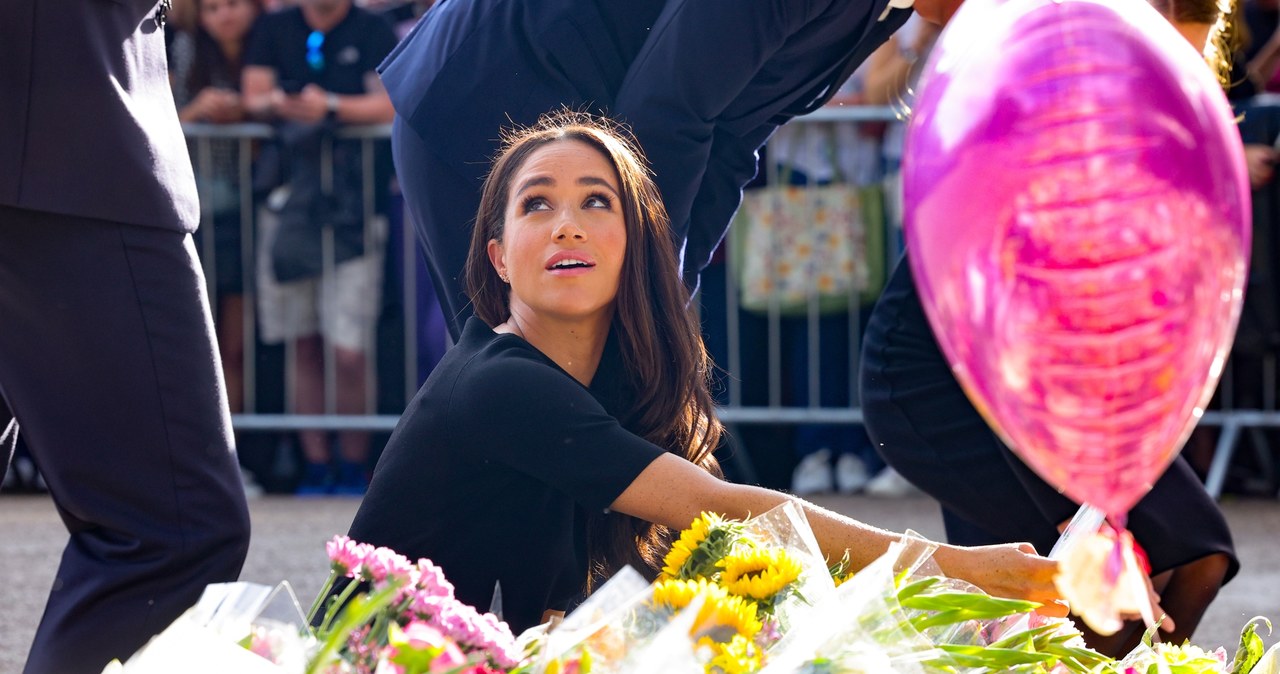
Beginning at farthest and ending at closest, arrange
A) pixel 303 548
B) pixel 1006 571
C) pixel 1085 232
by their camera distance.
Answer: pixel 303 548 < pixel 1006 571 < pixel 1085 232

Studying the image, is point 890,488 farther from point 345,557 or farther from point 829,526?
point 345,557

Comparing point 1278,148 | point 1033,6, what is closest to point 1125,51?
point 1033,6

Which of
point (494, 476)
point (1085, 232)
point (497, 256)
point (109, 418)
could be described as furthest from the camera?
point (497, 256)

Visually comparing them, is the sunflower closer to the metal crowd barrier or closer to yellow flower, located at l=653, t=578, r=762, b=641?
yellow flower, located at l=653, t=578, r=762, b=641

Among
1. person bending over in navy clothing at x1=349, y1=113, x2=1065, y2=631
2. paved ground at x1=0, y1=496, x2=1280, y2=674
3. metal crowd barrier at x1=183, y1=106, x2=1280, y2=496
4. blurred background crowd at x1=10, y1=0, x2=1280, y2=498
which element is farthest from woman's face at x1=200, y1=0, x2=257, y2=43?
person bending over in navy clothing at x1=349, y1=113, x2=1065, y2=631

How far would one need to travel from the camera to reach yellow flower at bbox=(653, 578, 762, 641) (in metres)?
1.44

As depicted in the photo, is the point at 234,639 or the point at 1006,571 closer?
the point at 234,639

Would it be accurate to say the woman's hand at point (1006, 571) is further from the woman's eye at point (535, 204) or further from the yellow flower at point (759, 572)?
the woman's eye at point (535, 204)

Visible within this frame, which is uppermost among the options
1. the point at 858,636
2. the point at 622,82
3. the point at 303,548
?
the point at 622,82

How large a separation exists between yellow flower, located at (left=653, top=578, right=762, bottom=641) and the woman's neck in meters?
1.11

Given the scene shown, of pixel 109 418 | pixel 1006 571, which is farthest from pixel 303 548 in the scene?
pixel 1006 571

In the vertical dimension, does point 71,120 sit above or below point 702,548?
above

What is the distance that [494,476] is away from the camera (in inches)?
94.8

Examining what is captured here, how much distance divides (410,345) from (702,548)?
4414 millimetres
